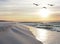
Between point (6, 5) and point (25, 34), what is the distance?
3.18 m

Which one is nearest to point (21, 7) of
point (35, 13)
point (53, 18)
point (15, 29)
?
point (35, 13)

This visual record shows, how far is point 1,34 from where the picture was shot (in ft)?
2.92

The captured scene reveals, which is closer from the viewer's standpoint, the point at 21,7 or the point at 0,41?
the point at 0,41

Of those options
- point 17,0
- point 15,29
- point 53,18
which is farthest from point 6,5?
point 15,29

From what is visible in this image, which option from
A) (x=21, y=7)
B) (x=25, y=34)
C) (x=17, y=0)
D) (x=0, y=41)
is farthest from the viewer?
(x=17, y=0)

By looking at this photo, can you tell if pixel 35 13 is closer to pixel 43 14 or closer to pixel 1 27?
pixel 43 14

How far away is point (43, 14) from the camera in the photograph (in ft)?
11.9

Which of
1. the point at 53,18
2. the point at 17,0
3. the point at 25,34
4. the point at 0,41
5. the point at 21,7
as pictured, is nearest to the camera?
the point at 0,41

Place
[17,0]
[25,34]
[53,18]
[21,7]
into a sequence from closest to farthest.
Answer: [25,34] < [53,18] < [21,7] < [17,0]

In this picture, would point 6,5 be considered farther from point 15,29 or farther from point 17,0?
point 15,29

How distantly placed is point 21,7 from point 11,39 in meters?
3.07

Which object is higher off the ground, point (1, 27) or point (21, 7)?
point (1, 27)

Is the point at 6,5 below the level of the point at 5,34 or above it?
below

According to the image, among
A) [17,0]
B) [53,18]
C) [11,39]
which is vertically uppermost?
[11,39]
